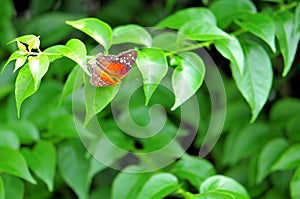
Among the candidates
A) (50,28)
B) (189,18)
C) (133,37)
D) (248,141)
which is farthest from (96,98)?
(50,28)

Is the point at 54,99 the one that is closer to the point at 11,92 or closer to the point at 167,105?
the point at 11,92

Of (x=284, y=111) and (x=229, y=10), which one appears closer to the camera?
(x=229, y=10)

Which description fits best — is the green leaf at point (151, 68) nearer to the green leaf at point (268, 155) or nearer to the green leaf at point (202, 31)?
the green leaf at point (202, 31)

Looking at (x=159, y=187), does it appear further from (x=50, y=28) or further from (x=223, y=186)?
(x=50, y=28)

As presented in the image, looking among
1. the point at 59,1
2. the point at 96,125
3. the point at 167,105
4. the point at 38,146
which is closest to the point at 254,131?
the point at 167,105

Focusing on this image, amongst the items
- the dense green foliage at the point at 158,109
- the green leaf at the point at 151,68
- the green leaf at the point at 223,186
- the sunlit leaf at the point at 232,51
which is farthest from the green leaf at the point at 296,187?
the green leaf at the point at 151,68

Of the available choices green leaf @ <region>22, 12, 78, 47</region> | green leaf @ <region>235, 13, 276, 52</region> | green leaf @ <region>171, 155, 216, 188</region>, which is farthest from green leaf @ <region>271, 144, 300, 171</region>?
green leaf @ <region>22, 12, 78, 47</region>

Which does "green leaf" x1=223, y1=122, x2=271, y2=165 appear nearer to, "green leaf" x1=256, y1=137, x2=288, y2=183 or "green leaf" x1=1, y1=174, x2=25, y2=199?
"green leaf" x1=256, y1=137, x2=288, y2=183
